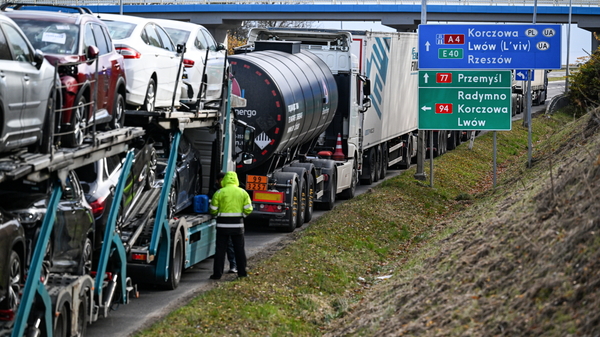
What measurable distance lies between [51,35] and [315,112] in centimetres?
988

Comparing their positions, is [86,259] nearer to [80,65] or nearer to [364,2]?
[80,65]

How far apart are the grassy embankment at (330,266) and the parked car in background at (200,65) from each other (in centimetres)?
261

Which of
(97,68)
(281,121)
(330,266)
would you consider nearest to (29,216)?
(97,68)

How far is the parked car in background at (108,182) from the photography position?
402 inches

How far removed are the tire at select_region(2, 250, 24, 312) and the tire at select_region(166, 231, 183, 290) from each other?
13.9 feet

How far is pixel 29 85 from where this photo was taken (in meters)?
8.01

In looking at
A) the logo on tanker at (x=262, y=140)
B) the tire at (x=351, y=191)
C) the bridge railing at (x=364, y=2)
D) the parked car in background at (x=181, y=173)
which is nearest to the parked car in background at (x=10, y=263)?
the parked car in background at (x=181, y=173)

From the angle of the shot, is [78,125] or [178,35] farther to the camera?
[178,35]

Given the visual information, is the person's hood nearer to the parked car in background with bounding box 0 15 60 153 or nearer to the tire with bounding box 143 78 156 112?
the tire with bounding box 143 78 156 112

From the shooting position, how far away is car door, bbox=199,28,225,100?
1447 centimetres

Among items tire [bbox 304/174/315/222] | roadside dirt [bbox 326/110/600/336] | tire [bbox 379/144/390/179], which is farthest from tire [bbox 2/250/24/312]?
tire [bbox 379/144/390/179]

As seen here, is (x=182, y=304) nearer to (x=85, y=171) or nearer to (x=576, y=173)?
(x=85, y=171)

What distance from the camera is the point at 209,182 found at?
1416 centimetres

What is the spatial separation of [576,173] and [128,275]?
5574mm
